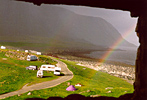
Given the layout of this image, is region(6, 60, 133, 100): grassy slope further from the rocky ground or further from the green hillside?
the rocky ground

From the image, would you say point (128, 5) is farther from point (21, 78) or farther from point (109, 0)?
point (21, 78)

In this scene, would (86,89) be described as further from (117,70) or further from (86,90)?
(117,70)

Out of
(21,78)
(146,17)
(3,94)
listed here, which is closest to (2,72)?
(21,78)

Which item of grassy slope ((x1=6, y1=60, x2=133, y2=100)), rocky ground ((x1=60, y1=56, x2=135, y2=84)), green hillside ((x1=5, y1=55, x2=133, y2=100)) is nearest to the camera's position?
green hillside ((x1=5, y1=55, x2=133, y2=100))

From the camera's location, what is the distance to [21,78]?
125 feet

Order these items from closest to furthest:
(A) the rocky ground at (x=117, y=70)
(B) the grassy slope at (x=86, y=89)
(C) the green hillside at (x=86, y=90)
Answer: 1. (C) the green hillside at (x=86, y=90)
2. (B) the grassy slope at (x=86, y=89)
3. (A) the rocky ground at (x=117, y=70)

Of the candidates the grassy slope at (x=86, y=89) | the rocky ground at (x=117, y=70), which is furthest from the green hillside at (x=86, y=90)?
the rocky ground at (x=117, y=70)

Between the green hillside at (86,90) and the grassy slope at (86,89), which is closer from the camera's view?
the green hillside at (86,90)

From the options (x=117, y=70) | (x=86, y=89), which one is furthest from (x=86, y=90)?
(x=117, y=70)

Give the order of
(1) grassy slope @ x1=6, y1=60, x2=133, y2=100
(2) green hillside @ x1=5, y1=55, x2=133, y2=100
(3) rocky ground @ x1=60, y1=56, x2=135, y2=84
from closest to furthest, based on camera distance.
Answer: (2) green hillside @ x1=5, y1=55, x2=133, y2=100 < (1) grassy slope @ x1=6, y1=60, x2=133, y2=100 < (3) rocky ground @ x1=60, y1=56, x2=135, y2=84

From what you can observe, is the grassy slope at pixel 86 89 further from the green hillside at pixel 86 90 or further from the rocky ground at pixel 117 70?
the rocky ground at pixel 117 70

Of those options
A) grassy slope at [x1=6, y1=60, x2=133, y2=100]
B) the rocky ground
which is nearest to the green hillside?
grassy slope at [x1=6, y1=60, x2=133, y2=100]

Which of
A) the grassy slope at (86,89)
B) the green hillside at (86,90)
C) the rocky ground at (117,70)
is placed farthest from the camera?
the rocky ground at (117,70)

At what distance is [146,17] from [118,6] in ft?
6.71
